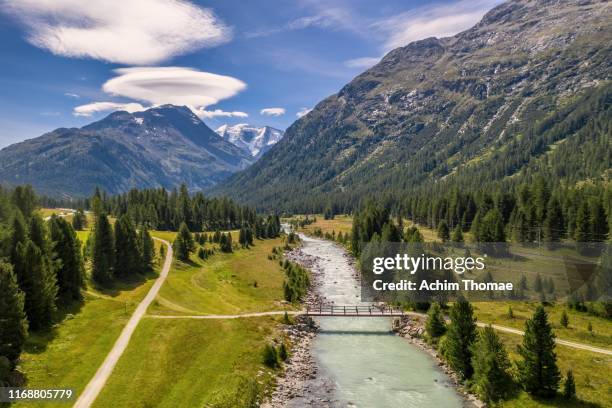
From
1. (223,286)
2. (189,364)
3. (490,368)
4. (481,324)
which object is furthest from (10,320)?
(481,324)

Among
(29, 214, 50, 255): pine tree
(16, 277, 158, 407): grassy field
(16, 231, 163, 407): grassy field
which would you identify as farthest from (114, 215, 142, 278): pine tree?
(29, 214, 50, 255): pine tree

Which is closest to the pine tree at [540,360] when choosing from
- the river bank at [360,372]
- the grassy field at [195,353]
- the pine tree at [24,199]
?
the river bank at [360,372]

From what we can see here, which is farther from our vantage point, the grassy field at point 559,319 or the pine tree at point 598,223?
the pine tree at point 598,223

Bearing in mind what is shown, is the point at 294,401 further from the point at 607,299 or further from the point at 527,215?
the point at 527,215

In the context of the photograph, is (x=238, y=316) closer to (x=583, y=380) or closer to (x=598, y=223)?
(x=583, y=380)

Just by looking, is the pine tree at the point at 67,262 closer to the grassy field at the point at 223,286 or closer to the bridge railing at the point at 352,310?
the grassy field at the point at 223,286
